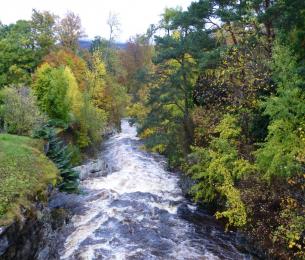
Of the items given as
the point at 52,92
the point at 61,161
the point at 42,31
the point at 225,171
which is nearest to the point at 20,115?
the point at 61,161

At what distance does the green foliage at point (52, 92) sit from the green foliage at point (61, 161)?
9472 millimetres

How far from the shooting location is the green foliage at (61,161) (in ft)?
64.1

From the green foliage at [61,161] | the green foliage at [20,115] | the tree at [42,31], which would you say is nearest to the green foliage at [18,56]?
the tree at [42,31]

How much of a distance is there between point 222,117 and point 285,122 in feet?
20.2

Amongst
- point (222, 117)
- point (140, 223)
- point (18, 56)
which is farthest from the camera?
point (18, 56)

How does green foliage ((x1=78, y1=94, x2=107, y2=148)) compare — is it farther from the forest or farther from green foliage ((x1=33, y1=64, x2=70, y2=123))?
green foliage ((x1=33, y1=64, x2=70, y2=123))

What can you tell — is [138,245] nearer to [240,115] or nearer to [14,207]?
[14,207]

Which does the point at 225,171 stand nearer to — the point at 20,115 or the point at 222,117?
the point at 222,117

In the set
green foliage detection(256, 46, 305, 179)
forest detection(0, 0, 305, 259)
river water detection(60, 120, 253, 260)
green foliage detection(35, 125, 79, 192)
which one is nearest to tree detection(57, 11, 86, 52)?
forest detection(0, 0, 305, 259)

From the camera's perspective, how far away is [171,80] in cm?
2642

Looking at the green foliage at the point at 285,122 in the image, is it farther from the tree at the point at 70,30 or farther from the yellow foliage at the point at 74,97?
the tree at the point at 70,30

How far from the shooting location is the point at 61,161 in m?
20.2

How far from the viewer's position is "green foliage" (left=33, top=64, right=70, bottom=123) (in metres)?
30.1

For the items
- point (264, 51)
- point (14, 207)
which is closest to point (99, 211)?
point (14, 207)
